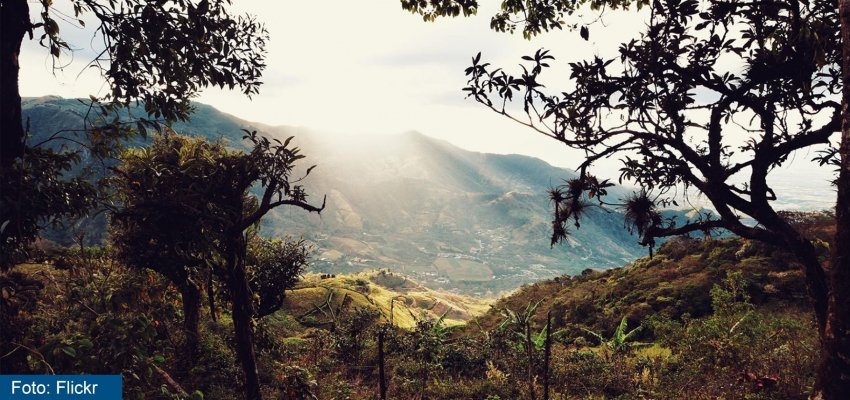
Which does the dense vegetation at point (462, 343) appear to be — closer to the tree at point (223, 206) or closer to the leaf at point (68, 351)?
the leaf at point (68, 351)

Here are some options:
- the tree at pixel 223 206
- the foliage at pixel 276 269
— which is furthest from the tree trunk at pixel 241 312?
the foliage at pixel 276 269

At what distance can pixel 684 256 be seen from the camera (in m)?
29.7

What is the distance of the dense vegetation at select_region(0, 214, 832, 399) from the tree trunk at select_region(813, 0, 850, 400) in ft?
16.2

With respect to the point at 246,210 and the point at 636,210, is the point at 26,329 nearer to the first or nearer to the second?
the point at 246,210

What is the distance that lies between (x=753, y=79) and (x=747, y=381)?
6.86 metres

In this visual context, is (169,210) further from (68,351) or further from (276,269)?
(276,269)

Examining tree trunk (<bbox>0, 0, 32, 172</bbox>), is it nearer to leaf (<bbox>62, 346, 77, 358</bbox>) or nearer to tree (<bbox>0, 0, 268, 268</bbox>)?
tree (<bbox>0, 0, 268, 268</bbox>)

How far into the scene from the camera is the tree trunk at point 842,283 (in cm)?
407

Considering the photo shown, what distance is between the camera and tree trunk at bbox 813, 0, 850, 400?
4.07m

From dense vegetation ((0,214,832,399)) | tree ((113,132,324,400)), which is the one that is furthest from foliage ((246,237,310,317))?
tree ((113,132,324,400))

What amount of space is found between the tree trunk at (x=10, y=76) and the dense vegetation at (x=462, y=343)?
172 cm

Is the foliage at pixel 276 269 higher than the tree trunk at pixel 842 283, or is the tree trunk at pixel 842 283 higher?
the tree trunk at pixel 842 283

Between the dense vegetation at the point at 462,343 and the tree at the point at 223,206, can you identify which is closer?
the dense vegetation at the point at 462,343

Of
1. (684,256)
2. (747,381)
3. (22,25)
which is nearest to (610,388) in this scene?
(747,381)
